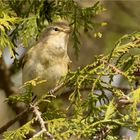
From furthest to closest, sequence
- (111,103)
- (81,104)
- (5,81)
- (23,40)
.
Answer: (5,81) → (23,40) → (81,104) → (111,103)

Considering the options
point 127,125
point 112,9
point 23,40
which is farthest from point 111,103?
point 112,9

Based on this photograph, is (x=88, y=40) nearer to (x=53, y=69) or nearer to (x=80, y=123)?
(x=53, y=69)

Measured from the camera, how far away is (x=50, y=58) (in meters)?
3.67

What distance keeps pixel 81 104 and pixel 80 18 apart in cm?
80

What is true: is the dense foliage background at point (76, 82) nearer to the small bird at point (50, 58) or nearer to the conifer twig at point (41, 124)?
the conifer twig at point (41, 124)

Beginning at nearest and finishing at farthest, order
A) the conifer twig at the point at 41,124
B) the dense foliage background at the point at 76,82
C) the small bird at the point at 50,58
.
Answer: the conifer twig at the point at 41,124 → the dense foliage background at the point at 76,82 → the small bird at the point at 50,58

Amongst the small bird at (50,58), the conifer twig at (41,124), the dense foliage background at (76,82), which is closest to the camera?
the conifer twig at (41,124)

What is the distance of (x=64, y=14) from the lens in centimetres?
335

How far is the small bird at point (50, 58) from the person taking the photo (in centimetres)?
364

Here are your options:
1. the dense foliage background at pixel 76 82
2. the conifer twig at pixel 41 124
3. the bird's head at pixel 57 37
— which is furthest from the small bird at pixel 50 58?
the conifer twig at pixel 41 124

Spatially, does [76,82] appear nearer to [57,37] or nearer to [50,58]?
[50,58]

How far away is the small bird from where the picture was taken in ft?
11.9

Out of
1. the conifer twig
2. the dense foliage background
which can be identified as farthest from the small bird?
the conifer twig

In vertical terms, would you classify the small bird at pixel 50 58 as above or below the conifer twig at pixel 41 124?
below
